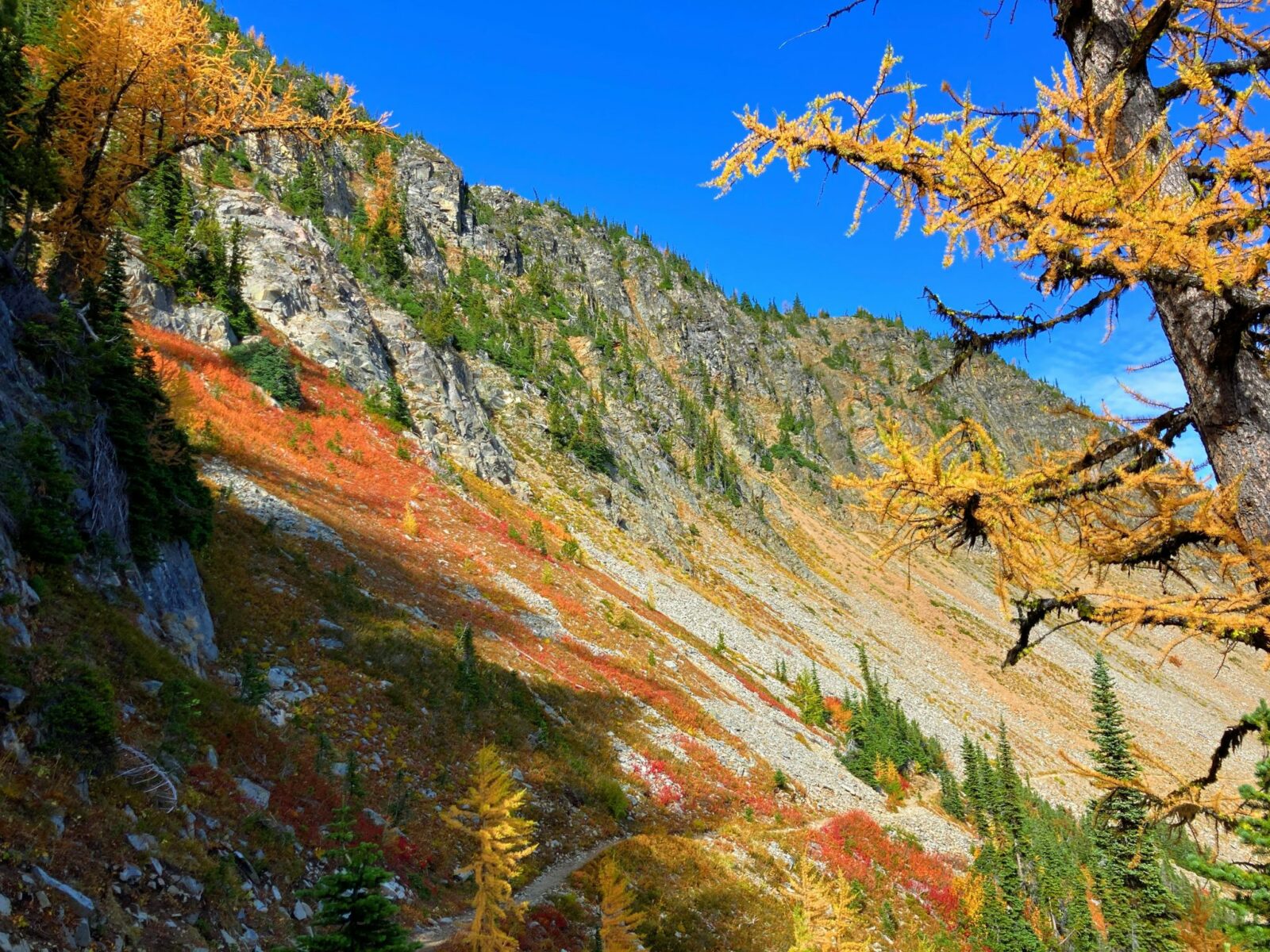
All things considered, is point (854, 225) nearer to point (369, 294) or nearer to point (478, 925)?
point (478, 925)

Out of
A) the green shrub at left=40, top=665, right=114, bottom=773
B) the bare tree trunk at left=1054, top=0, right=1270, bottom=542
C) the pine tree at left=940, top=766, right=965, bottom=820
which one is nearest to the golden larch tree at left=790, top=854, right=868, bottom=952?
the bare tree trunk at left=1054, top=0, right=1270, bottom=542

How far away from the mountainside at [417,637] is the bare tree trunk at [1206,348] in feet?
4.23

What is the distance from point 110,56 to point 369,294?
43.0 meters

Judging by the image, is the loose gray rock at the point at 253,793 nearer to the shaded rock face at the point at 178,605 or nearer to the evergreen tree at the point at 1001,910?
the shaded rock face at the point at 178,605

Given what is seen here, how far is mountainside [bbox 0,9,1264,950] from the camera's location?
7.36m

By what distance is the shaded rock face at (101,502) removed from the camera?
9477 millimetres

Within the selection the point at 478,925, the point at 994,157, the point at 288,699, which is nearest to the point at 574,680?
the point at 288,699

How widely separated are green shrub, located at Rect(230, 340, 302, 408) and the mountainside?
9.0 inches

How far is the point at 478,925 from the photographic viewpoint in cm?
807

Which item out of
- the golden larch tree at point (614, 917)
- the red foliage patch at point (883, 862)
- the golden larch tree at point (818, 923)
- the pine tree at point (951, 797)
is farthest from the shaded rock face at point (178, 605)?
the pine tree at point (951, 797)

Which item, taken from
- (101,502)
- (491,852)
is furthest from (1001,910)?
(101,502)

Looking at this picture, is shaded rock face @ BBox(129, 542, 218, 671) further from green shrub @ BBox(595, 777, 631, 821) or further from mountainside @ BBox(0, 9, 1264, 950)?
green shrub @ BBox(595, 777, 631, 821)

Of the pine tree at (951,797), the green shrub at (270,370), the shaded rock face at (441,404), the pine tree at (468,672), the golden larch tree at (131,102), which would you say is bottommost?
the pine tree at (951,797)

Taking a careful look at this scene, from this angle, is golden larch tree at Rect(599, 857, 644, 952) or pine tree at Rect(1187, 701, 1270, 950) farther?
golden larch tree at Rect(599, 857, 644, 952)
